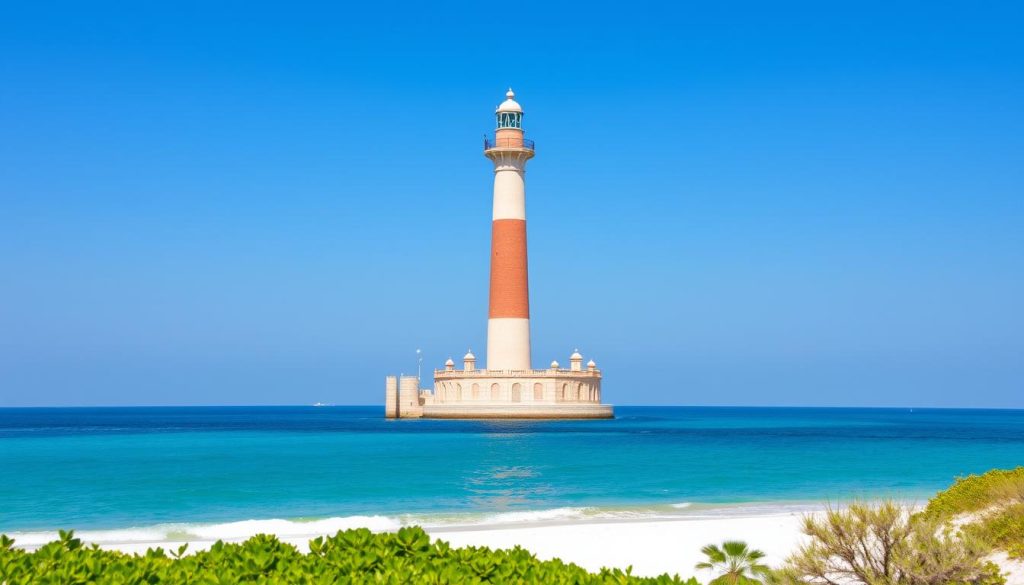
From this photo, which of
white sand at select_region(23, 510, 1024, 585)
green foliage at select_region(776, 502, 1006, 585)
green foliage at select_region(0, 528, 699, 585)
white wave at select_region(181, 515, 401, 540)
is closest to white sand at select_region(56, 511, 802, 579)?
white sand at select_region(23, 510, 1024, 585)

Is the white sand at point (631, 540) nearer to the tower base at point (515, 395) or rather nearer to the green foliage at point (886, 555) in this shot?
the green foliage at point (886, 555)

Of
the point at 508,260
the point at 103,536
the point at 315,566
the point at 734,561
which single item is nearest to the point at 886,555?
the point at 734,561

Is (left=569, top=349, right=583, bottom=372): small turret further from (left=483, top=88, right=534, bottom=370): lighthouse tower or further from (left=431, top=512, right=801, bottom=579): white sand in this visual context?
(left=431, top=512, right=801, bottom=579): white sand

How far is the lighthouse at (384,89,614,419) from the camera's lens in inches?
2591

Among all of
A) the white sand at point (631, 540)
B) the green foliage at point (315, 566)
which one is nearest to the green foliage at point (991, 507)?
the white sand at point (631, 540)

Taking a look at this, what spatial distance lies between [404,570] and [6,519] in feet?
70.7

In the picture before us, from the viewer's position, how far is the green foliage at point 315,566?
7.72 m

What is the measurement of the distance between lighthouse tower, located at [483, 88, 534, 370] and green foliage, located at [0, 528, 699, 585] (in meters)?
56.3

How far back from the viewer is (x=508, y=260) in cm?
6525

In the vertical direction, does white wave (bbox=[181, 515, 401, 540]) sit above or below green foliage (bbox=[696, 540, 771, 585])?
below

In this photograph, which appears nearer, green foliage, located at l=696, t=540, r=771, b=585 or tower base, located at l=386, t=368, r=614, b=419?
green foliage, located at l=696, t=540, r=771, b=585

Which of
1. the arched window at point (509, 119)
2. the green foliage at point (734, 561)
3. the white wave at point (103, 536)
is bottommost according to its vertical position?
the white wave at point (103, 536)

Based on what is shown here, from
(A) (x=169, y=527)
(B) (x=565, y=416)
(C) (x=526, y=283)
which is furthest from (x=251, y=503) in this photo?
(B) (x=565, y=416)

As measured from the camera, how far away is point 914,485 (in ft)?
111
